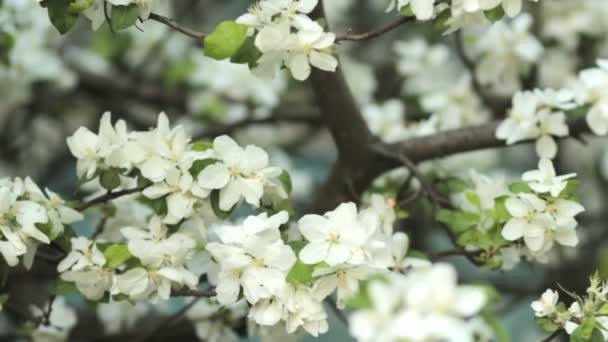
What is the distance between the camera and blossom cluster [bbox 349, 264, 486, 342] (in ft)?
2.16

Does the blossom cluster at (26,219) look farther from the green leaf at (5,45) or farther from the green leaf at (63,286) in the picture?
the green leaf at (5,45)

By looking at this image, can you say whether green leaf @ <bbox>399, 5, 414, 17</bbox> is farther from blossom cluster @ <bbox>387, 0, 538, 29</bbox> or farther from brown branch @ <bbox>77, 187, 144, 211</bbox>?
brown branch @ <bbox>77, 187, 144, 211</bbox>

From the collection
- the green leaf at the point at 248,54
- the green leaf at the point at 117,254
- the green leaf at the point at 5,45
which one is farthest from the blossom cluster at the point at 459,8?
the green leaf at the point at 5,45

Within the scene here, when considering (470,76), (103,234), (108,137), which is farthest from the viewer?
(470,76)

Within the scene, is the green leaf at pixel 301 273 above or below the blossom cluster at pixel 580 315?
above

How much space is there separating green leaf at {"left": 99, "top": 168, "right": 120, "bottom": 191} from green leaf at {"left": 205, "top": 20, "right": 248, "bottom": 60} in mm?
173

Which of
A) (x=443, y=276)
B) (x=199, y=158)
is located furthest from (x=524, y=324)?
(x=443, y=276)

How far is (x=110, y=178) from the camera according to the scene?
112cm

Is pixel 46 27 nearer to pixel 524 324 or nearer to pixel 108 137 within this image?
pixel 108 137

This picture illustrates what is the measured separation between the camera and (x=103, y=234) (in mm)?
1275

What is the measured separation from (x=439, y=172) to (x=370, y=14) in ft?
3.21

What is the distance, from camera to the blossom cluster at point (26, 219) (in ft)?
3.42

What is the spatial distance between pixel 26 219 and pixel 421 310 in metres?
0.52

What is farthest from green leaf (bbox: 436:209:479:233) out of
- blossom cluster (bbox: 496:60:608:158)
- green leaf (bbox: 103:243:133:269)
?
green leaf (bbox: 103:243:133:269)
